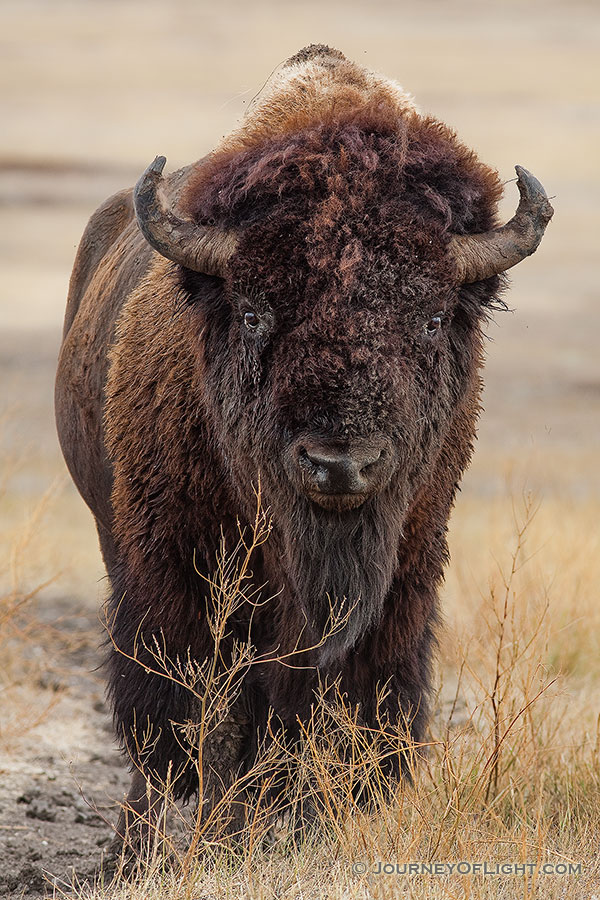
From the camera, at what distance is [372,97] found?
461 centimetres

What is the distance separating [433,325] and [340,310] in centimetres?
41

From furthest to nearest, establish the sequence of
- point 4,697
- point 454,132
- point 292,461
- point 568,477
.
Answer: point 568,477
point 4,697
point 454,132
point 292,461

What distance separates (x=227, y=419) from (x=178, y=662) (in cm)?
88

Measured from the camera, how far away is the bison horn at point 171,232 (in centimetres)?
409

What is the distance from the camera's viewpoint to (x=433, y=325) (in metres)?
4.02

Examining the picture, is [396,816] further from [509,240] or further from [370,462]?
[509,240]

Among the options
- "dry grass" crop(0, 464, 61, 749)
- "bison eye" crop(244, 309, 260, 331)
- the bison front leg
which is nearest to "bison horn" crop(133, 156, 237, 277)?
"bison eye" crop(244, 309, 260, 331)

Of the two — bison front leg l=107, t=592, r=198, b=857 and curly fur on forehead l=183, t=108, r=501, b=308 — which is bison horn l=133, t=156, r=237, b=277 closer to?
curly fur on forehead l=183, t=108, r=501, b=308

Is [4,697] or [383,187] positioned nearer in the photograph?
[383,187]

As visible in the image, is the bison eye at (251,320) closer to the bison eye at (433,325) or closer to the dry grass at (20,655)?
the bison eye at (433,325)

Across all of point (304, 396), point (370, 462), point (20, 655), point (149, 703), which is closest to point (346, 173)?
point (304, 396)

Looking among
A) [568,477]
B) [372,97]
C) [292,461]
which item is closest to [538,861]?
[292,461]

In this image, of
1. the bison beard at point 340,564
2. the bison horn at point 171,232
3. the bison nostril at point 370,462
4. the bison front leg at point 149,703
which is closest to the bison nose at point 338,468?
the bison nostril at point 370,462

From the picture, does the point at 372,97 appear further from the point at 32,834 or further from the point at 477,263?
the point at 32,834
